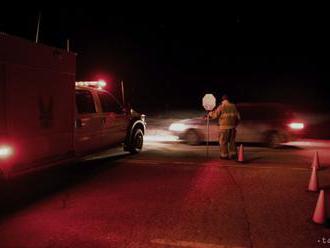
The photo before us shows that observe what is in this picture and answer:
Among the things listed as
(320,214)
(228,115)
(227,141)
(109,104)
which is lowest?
(320,214)

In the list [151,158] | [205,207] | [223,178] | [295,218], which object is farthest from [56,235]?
[151,158]

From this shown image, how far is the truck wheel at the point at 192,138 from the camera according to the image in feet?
46.2

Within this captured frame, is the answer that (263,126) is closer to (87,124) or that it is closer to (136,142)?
(136,142)

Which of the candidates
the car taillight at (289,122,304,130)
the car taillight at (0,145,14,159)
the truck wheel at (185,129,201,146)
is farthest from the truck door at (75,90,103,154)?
the car taillight at (289,122,304,130)

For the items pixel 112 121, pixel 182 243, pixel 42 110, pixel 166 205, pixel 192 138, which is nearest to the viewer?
pixel 182 243

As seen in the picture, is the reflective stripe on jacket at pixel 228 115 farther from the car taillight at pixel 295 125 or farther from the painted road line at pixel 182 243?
the painted road line at pixel 182 243

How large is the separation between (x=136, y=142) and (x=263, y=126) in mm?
4357

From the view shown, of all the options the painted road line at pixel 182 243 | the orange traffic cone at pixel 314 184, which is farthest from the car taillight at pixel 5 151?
the orange traffic cone at pixel 314 184

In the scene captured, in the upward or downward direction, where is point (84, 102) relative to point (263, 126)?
upward

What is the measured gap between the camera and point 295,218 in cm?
593

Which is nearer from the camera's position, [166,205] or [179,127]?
[166,205]

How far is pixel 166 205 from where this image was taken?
6.62m

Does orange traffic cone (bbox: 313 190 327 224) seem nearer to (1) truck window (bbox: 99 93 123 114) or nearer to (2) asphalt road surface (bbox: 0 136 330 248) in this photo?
(2) asphalt road surface (bbox: 0 136 330 248)

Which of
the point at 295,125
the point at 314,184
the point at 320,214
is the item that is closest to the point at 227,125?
the point at 295,125
